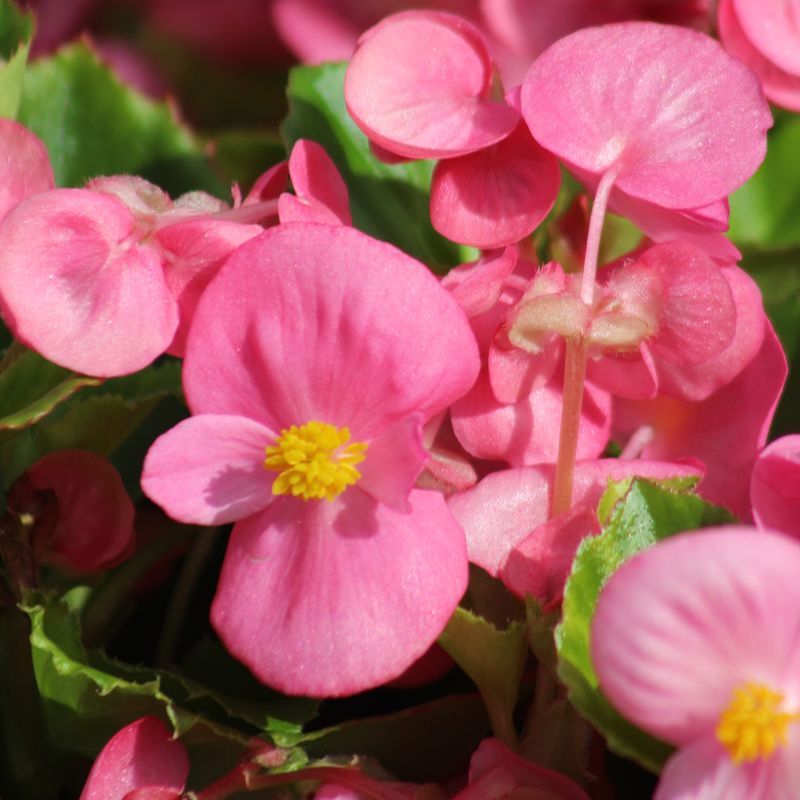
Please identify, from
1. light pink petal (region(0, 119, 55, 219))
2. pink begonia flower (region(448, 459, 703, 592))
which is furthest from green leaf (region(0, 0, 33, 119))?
pink begonia flower (region(448, 459, 703, 592))

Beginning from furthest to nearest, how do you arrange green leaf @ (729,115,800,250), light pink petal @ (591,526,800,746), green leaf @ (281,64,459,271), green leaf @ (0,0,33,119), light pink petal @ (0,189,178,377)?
green leaf @ (729,115,800,250) → green leaf @ (281,64,459,271) → green leaf @ (0,0,33,119) → light pink petal @ (0,189,178,377) → light pink petal @ (591,526,800,746)

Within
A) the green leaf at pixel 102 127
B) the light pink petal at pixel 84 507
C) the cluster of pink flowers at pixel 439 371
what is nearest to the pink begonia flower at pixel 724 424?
the cluster of pink flowers at pixel 439 371

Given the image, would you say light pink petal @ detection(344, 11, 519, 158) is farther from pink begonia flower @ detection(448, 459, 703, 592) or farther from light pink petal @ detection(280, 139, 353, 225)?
pink begonia flower @ detection(448, 459, 703, 592)

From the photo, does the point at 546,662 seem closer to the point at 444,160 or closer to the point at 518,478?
the point at 518,478

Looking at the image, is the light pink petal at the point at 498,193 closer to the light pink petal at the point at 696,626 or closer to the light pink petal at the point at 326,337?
the light pink petal at the point at 326,337

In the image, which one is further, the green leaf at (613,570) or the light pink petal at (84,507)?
the light pink petal at (84,507)

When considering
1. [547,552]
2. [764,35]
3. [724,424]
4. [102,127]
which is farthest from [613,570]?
[102,127]

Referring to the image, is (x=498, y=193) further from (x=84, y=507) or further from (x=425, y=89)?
(x=84, y=507)
